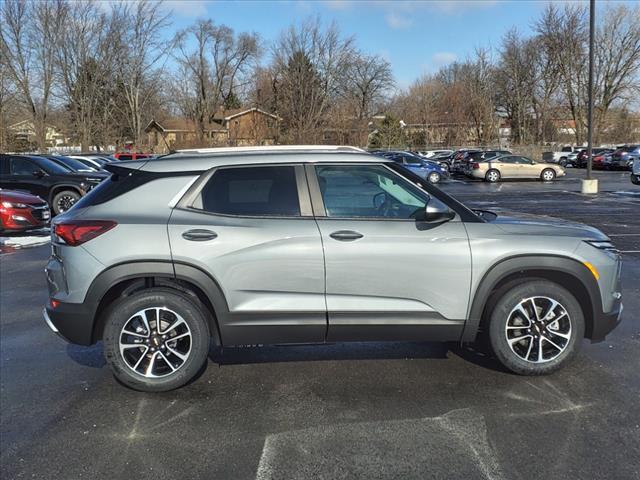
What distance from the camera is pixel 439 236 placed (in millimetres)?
3844

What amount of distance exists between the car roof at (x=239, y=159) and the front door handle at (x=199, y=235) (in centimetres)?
49

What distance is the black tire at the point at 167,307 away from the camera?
3.80 metres

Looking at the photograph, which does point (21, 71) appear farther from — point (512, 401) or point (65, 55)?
point (512, 401)

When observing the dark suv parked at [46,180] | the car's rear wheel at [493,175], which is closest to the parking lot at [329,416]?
the dark suv parked at [46,180]

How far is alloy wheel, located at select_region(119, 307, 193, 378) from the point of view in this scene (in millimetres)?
3834

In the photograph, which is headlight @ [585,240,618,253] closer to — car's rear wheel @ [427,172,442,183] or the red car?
the red car

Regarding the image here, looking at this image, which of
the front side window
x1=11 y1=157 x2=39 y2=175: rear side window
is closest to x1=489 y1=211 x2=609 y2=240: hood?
the front side window

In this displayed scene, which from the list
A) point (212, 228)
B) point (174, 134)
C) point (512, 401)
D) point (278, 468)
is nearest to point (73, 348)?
point (212, 228)

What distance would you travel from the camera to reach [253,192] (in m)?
3.97

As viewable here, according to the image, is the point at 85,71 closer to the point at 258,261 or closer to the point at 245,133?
the point at 245,133

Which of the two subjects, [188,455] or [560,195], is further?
[560,195]

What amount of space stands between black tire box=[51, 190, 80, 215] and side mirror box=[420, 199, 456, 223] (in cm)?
1277

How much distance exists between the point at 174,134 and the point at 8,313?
60136 millimetres

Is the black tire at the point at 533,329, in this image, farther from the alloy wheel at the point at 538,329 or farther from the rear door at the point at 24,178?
the rear door at the point at 24,178
